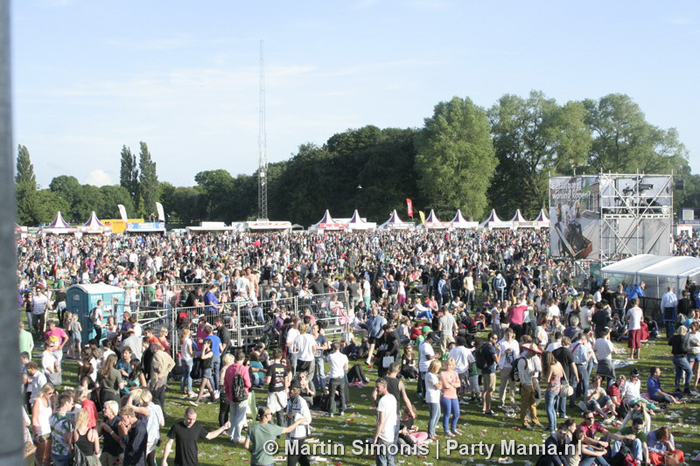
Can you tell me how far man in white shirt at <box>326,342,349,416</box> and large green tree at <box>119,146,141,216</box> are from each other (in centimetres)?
11225

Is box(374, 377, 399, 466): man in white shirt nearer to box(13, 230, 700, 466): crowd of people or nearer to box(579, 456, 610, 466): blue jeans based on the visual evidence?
box(13, 230, 700, 466): crowd of people

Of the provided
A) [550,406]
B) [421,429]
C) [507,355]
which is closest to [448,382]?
[421,429]

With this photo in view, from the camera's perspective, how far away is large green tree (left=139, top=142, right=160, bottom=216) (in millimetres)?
113062

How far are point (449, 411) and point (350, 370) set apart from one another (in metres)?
3.62

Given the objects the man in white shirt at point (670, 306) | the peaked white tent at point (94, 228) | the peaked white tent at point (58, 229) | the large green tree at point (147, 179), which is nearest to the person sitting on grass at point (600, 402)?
the man in white shirt at point (670, 306)

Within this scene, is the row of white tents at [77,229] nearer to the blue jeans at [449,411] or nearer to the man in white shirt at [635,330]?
the man in white shirt at [635,330]

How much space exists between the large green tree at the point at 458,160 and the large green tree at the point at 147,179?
221ft

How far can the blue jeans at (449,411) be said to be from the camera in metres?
8.95

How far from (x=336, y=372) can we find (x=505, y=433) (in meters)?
2.78

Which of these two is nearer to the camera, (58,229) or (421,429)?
(421,429)

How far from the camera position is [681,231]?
46344 millimetres

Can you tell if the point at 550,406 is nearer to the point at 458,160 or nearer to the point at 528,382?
the point at 528,382

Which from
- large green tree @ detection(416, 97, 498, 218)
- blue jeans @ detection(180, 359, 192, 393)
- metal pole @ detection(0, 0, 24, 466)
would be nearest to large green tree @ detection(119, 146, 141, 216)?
large green tree @ detection(416, 97, 498, 218)

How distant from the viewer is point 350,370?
40.3 ft
